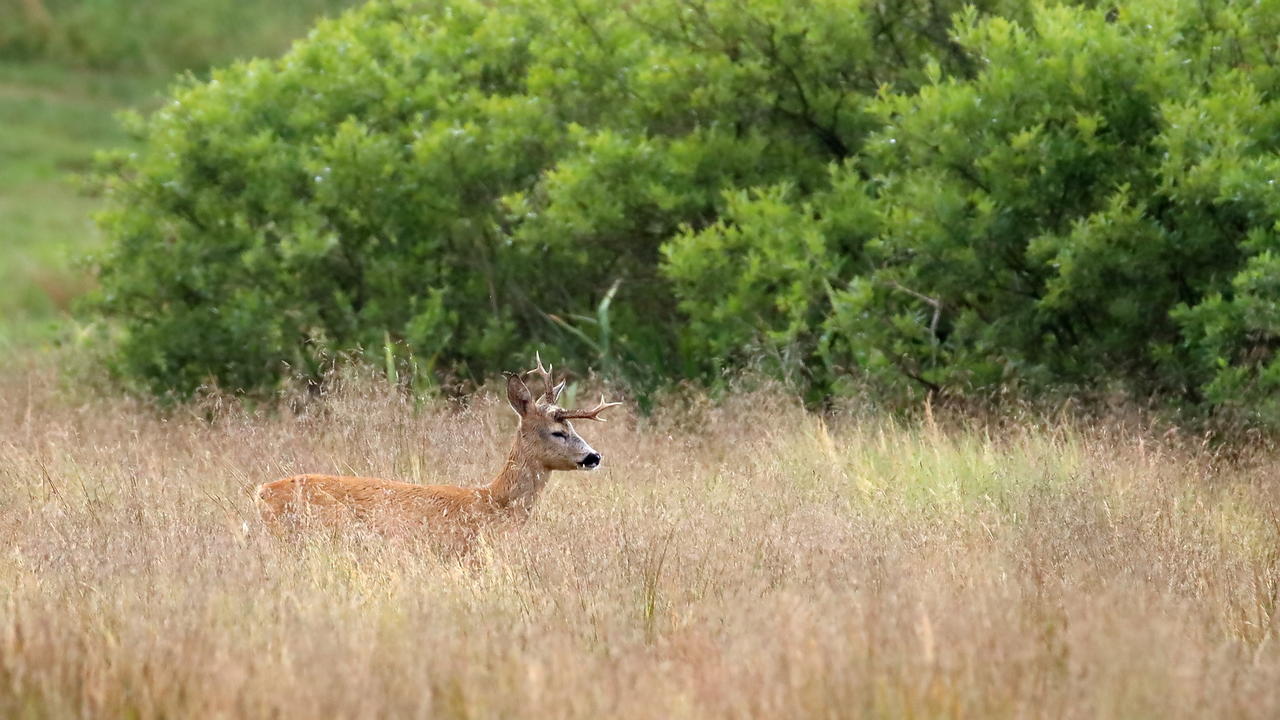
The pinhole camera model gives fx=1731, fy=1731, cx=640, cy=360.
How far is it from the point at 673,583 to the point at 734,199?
24.3 ft

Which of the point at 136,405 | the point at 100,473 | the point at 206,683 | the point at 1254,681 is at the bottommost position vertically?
the point at 136,405

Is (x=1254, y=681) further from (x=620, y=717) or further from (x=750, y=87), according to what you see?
(x=750, y=87)

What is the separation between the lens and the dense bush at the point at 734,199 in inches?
458

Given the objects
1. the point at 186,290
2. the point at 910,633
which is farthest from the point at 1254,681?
the point at 186,290

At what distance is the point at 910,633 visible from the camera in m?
5.53

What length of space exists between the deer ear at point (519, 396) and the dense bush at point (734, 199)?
3.61 m

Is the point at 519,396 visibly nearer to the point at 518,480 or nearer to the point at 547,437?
the point at 547,437

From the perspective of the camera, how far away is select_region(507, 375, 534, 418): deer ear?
853cm

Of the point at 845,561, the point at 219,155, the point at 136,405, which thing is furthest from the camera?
the point at 219,155

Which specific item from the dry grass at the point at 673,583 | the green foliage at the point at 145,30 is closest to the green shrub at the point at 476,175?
the dry grass at the point at 673,583

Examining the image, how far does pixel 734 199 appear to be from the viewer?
13.8m

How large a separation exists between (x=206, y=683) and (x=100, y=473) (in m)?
5.12

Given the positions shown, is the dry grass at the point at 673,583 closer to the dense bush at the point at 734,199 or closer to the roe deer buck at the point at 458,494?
the roe deer buck at the point at 458,494

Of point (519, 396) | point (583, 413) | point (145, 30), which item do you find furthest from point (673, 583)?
point (145, 30)
